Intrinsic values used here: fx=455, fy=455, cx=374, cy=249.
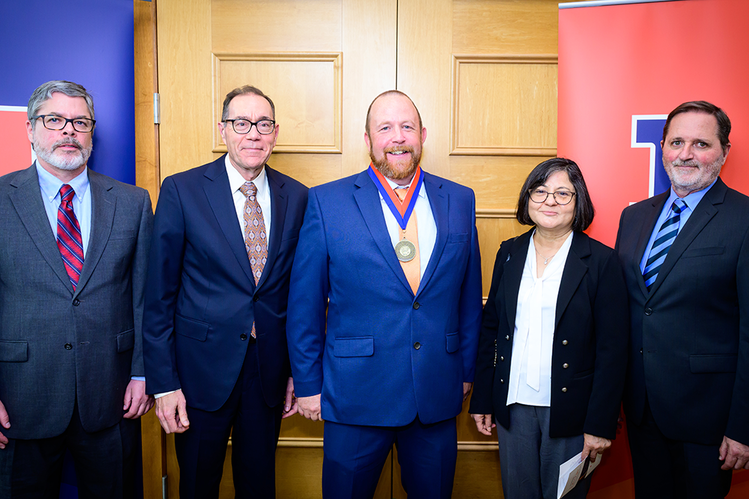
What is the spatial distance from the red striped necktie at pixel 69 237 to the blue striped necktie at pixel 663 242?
2389mm

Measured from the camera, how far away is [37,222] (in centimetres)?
187

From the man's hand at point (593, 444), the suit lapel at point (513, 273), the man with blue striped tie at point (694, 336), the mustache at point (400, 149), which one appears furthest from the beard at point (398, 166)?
the man's hand at point (593, 444)

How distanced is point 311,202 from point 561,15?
1638mm

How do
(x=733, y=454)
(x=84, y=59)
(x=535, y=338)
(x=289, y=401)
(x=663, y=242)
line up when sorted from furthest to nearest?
(x=84, y=59) → (x=289, y=401) → (x=663, y=242) → (x=535, y=338) → (x=733, y=454)

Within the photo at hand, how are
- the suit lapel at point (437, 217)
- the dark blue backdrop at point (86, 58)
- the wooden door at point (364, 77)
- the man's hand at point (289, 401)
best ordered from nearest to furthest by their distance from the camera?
the suit lapel at point (437, 217), the man's hand at point (289, 401), the dark blue backdrop at point (86, 58), the wooden door at point (364, 77)

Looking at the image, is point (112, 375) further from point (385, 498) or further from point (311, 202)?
point (385, 498)

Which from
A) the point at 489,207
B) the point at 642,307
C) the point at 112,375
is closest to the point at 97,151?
the point at 112,375

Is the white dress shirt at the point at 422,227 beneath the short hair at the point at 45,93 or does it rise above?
beneath

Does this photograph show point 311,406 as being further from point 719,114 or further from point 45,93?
point 719,114

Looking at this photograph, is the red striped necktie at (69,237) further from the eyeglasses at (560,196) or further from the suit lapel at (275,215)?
the eyeglasses at (560,196)

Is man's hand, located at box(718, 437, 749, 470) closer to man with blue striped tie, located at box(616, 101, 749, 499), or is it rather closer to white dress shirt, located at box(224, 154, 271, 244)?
man with blue striped tie, located at box(616, 101, 749, 499)

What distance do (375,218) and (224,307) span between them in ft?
2.41

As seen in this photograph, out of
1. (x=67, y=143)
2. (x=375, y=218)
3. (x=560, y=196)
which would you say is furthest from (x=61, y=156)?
(x=560, y=196)

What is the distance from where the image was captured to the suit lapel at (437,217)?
1.80m
